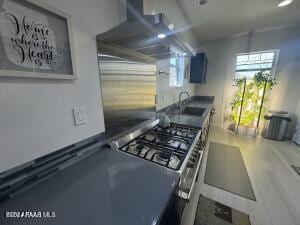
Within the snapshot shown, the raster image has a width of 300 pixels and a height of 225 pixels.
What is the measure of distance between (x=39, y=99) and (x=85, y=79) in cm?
29

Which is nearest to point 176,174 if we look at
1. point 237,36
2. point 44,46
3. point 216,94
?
point 44,46

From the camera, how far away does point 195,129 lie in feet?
4.96

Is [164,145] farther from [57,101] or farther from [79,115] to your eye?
[57,101]

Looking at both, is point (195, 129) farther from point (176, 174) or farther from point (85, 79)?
point (85, 79)

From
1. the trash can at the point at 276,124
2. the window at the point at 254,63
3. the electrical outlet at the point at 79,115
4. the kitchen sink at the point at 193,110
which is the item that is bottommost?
the trash can at the point at 276,124

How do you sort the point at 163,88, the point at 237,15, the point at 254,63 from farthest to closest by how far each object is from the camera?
the point at 254,63 < the point at 237,15 < the point at 163,88

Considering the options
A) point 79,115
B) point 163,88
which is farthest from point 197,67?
point 79,115

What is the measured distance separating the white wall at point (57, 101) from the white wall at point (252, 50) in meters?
3.88

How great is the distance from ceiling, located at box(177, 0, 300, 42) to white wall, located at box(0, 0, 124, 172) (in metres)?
1.86

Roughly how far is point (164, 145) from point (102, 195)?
0.61 m

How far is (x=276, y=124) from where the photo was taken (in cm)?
325

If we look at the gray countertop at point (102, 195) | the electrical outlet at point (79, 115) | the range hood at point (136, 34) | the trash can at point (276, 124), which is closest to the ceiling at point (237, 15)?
the range hood at point (136, 34)

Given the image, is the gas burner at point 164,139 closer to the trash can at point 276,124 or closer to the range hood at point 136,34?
the range hood at point 136,34

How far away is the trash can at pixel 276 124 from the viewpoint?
10.5ft
